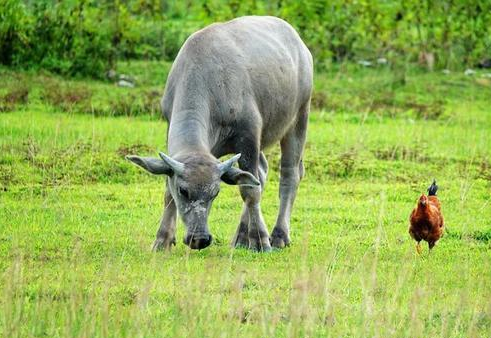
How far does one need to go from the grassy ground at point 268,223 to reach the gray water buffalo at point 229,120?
0.97ft

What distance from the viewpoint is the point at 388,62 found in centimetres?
1908

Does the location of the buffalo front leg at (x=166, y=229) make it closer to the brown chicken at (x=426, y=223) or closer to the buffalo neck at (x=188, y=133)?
the buffalo neck at (x=188, y=133)

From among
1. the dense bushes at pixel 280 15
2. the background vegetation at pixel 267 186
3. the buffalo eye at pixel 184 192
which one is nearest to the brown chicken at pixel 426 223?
the background vegetation at pixel 267 186

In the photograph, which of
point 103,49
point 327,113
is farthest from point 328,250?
point 103,49

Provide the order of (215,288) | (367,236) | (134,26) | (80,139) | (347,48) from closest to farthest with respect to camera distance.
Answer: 1. (215,288)
2. (367,236)
3. (80,139)
4. (134,26)
5. (347,48)

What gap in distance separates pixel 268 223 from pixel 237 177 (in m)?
2.20

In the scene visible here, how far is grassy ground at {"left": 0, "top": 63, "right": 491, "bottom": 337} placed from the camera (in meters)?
6.38

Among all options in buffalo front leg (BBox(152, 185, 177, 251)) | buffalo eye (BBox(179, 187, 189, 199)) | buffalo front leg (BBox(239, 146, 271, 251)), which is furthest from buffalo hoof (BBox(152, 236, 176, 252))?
buffalo eye (BBox(179, 187, 189, 199))

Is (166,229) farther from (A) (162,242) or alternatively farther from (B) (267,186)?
(B) (267,186)

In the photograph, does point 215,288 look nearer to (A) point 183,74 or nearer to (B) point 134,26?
(A) point 183,74

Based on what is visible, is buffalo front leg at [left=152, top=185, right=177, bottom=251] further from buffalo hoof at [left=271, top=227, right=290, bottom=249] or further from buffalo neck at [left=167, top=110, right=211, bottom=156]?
buffalo hoof at [left=271, top=227, right=290, bottom=249]

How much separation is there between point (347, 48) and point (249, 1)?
1801mm

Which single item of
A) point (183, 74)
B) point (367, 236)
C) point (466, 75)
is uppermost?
point (183, 74)

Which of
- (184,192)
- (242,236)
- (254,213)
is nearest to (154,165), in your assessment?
(184,192)
